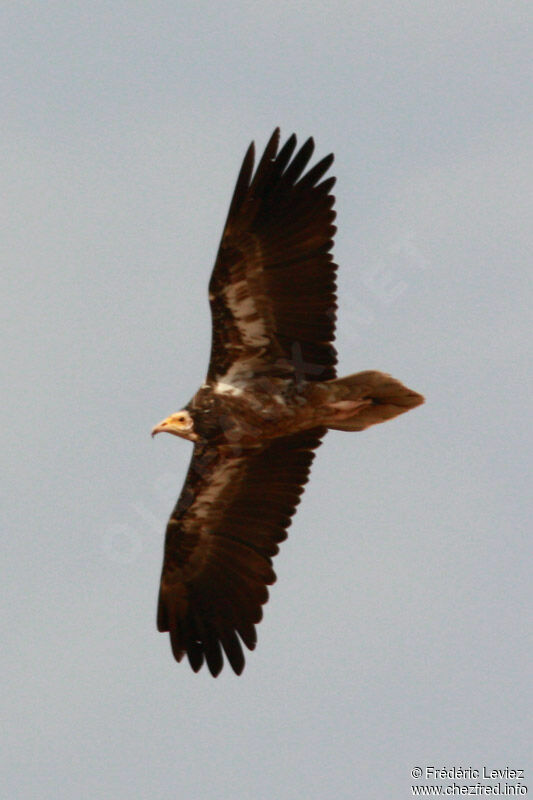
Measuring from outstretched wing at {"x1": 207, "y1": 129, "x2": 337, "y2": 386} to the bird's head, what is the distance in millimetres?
1061

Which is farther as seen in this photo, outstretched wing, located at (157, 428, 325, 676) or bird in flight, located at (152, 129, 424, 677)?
outstretched wing, located at (157, 428, 325, 676)

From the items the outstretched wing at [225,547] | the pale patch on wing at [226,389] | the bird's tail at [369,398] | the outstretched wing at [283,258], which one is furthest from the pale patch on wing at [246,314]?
the outstretched wing at [225,547]

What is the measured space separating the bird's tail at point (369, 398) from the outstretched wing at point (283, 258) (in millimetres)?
257

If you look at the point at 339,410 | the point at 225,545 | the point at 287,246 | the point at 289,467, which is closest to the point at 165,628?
the point at 225,545

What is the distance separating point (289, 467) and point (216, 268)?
2.42 metres

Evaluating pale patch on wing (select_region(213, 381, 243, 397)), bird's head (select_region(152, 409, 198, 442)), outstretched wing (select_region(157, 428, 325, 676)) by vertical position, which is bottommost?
outstretched wing (select_region(157, 428, 325, 676))

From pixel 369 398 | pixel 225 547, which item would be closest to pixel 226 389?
pixel 369 398

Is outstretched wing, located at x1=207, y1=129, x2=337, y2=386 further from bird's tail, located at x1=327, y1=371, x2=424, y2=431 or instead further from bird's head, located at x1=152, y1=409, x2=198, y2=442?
bird's head, located at x1=152, y1=409, x2=198, y2=442

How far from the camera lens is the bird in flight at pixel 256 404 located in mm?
14352

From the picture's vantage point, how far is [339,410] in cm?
1462

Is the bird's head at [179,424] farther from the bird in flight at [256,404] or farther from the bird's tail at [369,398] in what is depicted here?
the bird's tail at [369,398]

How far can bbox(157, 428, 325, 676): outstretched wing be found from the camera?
1553 cm

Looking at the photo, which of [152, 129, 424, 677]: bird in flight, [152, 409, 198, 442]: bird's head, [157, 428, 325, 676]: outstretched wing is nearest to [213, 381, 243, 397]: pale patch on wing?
[152, 129, 424, 677]: bird in flight

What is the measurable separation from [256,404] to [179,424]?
2.80 ft
